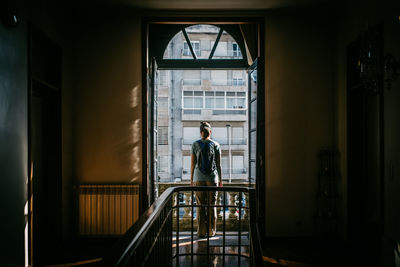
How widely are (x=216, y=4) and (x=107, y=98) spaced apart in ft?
6.39

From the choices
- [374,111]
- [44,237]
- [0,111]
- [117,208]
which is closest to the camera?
[0,111]

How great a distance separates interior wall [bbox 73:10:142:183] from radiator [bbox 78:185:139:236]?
165 mm

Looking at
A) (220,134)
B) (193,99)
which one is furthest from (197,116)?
(220,134)

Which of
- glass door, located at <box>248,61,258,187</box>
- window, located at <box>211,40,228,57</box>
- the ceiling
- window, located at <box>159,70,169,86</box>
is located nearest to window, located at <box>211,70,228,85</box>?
window, located at <box>211,40,228,57</box>

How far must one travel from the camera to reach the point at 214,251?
3770mm

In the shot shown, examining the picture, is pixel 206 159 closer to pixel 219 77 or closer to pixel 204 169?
pixel 204 169

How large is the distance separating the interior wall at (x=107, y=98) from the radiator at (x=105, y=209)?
0.54ft

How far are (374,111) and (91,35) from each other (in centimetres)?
374

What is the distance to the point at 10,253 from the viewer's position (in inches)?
103

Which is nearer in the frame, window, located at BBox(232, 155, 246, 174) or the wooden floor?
the wooden floor

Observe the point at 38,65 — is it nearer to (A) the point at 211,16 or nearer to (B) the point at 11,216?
(B) the point at 11,216

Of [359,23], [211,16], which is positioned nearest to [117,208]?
[211,16]

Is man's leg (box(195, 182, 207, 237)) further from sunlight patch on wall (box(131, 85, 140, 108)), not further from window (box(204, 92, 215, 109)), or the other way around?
window (box(204, 92, 215, 109))

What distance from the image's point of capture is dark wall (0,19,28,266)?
8.33 ft
